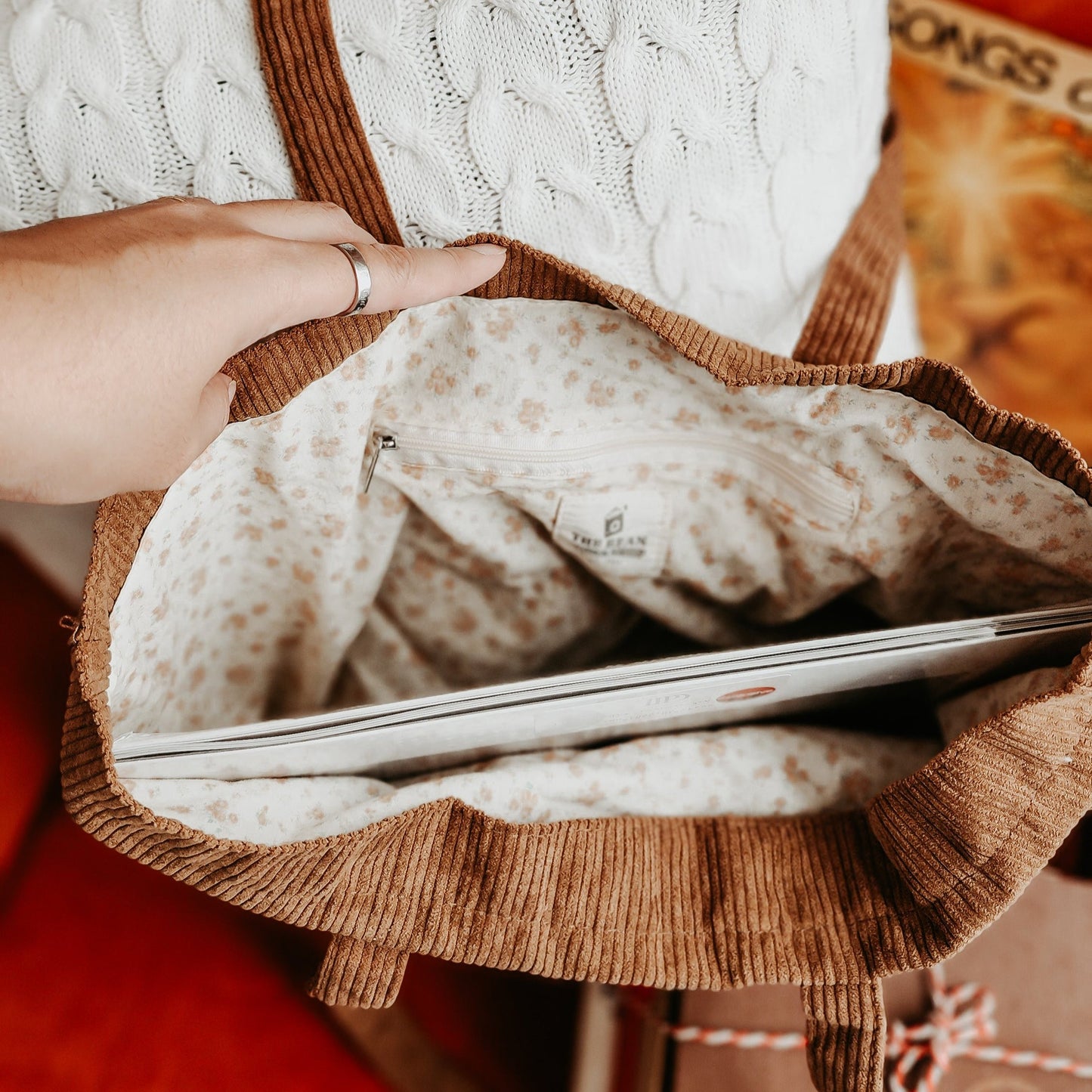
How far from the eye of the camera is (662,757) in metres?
0.57

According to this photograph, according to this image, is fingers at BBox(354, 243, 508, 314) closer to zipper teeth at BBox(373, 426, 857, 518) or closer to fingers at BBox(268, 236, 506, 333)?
fingers at BBox(268, 236, 506, 333)

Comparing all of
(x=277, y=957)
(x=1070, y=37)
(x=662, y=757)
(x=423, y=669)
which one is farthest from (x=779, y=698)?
(x=1070, y=37)

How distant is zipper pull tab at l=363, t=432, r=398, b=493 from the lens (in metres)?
0.60

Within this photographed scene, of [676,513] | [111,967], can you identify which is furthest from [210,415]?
[111,967]

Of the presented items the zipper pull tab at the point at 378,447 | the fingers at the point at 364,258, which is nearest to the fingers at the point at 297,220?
the fingers at the point at 364,258

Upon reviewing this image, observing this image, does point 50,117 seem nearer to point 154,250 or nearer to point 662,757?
point 154,250

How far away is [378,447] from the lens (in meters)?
0.60

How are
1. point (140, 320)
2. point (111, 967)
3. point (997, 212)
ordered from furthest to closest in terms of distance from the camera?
1. point (997, 212)
2. point (111, 967)
3. point (140, 320)

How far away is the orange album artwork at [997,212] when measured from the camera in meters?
0.86

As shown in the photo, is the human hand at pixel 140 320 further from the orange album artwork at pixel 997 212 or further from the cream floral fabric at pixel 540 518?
the orange album artwork at pixel 997 212

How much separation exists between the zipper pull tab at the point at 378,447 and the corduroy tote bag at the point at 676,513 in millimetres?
16

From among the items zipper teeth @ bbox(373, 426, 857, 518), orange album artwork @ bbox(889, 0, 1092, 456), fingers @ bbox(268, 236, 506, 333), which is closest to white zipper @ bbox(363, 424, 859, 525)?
zipper teeth @ bbox(373, 426, 857, 518)

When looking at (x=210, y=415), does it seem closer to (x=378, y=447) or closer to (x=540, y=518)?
(x=378, y=447)

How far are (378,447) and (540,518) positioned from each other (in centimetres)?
13
